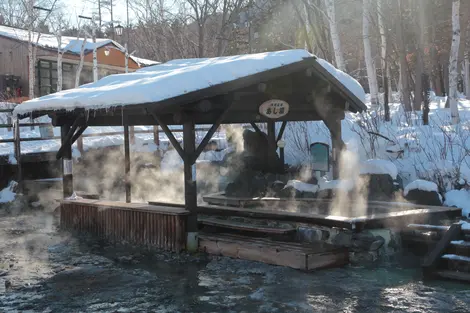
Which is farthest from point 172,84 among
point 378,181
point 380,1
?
point 380,1

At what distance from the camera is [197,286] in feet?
26.7

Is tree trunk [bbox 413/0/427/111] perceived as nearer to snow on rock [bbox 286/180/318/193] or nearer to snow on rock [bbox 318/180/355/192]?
snow on rock [bbox 286/180/318/193]

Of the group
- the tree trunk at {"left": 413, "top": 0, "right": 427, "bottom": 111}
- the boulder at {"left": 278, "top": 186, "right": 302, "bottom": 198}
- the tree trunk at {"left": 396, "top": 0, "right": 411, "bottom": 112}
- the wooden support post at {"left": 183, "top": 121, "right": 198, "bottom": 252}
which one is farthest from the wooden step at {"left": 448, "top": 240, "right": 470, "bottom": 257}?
the tree trunk at {"left": 396, "top": 0, "right": 411, "bottom": 112}

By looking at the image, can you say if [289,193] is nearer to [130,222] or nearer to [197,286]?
[130,222]

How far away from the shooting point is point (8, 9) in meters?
41.4

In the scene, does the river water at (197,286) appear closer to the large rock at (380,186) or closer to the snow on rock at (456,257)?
the snow on rock at (456,257)

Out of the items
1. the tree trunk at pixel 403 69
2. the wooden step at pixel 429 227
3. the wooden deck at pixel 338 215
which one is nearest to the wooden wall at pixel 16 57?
the tree trunk at pixel 403 69

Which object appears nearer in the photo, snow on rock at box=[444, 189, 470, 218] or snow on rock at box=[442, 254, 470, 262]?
snow on rock at box=[442, 254, 470, 262]

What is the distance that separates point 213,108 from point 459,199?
554cm

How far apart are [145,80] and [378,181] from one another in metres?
5.98

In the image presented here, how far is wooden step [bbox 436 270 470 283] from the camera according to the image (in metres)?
7.88

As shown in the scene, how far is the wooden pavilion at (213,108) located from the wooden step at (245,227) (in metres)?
0.65

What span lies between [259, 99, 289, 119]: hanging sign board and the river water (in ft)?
9.97

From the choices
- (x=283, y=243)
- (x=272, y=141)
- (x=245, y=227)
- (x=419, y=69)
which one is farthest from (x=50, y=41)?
A: (x=283, y=243)
